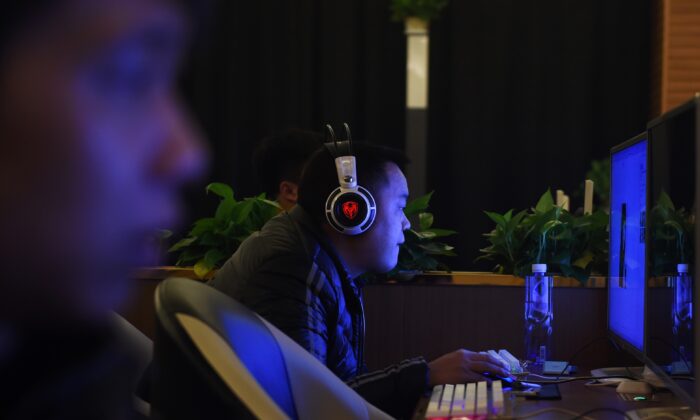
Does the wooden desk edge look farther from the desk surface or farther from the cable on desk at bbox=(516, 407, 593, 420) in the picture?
the cable on desk at bbox=(516, 407, 593, 420)

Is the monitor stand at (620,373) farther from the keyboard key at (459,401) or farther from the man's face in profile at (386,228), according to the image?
the man's face in profile at (386,228)

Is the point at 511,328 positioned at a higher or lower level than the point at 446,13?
lower

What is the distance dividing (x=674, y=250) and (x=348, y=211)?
79cm

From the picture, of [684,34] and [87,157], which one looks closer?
[87,157]

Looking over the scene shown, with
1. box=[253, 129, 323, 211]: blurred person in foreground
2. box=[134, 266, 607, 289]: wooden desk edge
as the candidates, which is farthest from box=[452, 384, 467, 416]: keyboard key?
box=[253, 129, 323, 211]: blurred person in foreground

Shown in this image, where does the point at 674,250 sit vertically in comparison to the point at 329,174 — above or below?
below

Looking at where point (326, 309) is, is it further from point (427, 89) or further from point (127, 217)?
point (427, 89)

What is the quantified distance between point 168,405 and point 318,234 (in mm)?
1265

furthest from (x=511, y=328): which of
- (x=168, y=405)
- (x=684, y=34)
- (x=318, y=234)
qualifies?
(x=684, y=34)

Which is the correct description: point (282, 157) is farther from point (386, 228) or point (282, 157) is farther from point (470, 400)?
point (470, 400)

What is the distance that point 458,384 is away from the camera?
5.56 feet

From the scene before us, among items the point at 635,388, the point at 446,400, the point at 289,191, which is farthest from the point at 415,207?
the point at 446,400

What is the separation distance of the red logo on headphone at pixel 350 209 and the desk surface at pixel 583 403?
466mm

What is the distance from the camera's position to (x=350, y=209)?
1.92 metres
